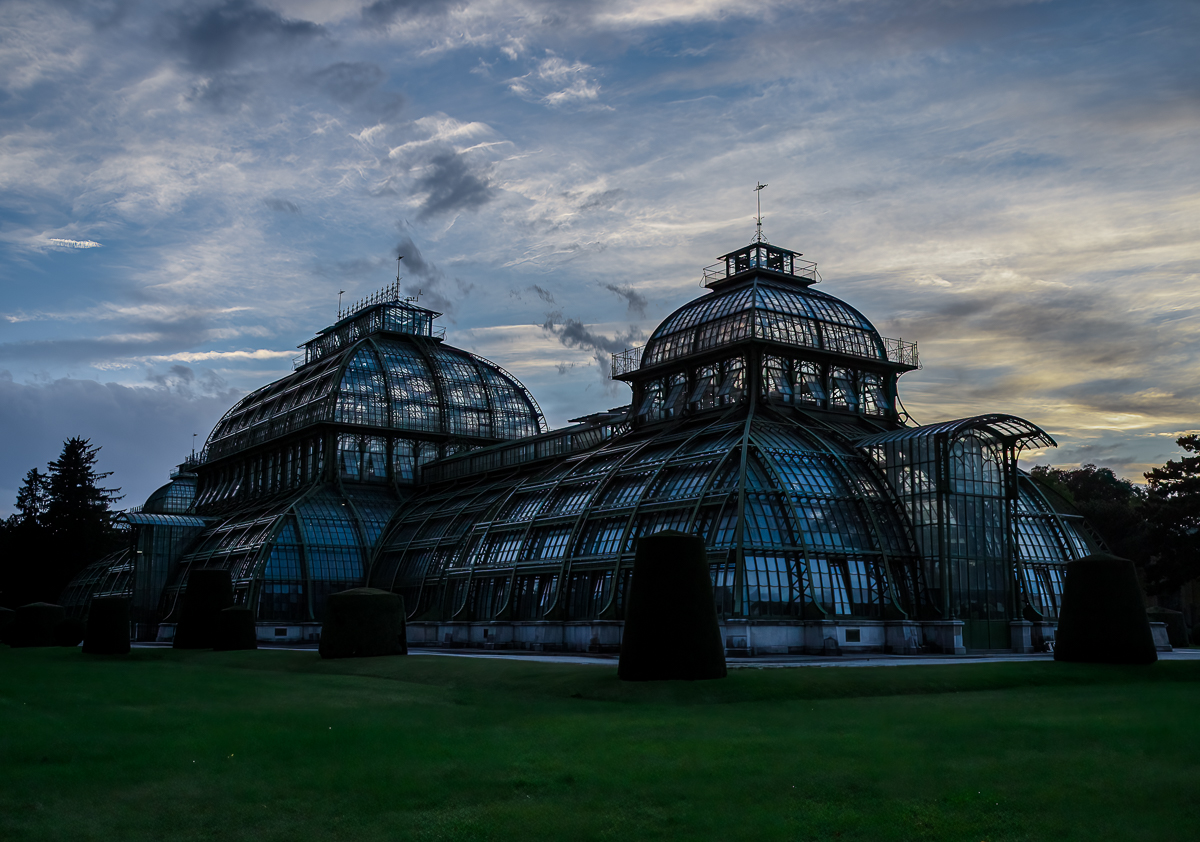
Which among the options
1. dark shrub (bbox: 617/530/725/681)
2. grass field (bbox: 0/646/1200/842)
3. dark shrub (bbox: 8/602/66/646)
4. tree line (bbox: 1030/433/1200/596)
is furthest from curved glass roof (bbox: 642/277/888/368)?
dark shrub (bbox: 8/602/66/646)

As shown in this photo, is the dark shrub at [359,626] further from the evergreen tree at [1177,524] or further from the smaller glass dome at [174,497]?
the smaller glass dome at [174,497]

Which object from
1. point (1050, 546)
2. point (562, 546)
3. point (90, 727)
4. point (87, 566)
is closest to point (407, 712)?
point (90, 727)

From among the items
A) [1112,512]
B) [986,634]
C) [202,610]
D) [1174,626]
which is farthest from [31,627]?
[1112,512]

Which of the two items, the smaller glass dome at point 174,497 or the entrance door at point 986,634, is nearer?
the entrance door at point 986,634

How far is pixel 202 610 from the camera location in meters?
53.9

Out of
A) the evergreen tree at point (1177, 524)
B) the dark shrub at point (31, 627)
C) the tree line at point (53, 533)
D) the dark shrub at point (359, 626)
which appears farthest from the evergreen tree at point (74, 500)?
the evergreen tree at point (1177, 524)

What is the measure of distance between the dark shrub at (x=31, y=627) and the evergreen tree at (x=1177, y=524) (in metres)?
68.2

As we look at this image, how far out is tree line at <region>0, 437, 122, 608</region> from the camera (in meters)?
89.0

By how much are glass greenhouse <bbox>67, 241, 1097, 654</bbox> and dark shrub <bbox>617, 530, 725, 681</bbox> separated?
1183 centimetres

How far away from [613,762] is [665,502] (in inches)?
1215

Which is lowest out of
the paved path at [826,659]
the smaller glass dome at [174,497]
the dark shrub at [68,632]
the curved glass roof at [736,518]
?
the paved path at [826,659]

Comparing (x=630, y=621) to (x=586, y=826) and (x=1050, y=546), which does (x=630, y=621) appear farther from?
(x=1050, y=546)

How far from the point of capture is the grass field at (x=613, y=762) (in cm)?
1556

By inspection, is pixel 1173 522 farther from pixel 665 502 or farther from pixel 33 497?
pixel 33 497
